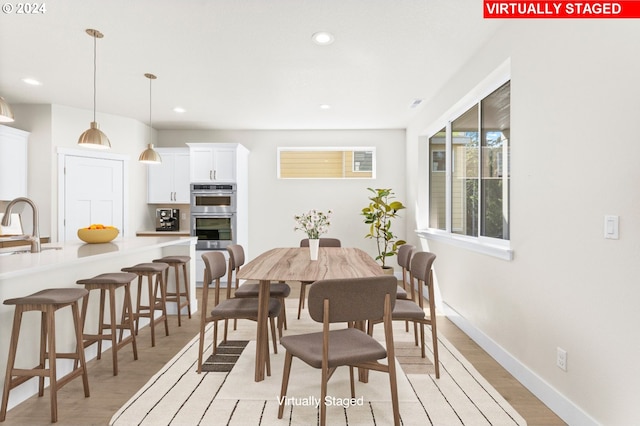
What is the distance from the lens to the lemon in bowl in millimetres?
3219

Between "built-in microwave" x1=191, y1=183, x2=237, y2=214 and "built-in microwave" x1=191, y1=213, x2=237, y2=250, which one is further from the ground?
"built-in microwave" x1=191, y1=183, x2=237, y2=214

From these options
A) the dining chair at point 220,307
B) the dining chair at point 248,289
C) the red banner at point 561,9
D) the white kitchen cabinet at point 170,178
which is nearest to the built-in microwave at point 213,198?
the white kitchen cabinet at point 170,178

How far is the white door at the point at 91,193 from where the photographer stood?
4918mm

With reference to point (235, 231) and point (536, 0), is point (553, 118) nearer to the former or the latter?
point (536, 0)

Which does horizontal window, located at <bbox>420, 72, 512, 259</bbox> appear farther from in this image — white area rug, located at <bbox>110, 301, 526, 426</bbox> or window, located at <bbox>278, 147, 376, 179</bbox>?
window, located at <bbox>278, 147, 376, 179</bbox>

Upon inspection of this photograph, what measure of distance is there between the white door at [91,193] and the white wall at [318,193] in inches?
83.7

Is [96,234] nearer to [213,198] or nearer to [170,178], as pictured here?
[213,198]

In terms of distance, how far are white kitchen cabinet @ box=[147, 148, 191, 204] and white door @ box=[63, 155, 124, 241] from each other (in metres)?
0.54

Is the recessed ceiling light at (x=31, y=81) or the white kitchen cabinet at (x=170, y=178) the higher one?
the recessed ceiling light at (x=31, y=81)

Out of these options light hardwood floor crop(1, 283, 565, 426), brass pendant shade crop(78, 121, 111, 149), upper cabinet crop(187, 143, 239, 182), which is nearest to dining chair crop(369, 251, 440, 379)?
light hardwood floor crop(1, 283, 565, 426)

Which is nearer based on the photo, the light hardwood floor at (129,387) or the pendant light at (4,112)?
the light hardwood floor at (129,387)

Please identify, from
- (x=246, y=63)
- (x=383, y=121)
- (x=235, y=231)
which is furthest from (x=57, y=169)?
(x=383, y=121)

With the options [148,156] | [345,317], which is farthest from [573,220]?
[148,156]

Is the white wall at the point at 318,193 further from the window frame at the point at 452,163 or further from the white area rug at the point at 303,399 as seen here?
the white area rug at the point at 303,399
